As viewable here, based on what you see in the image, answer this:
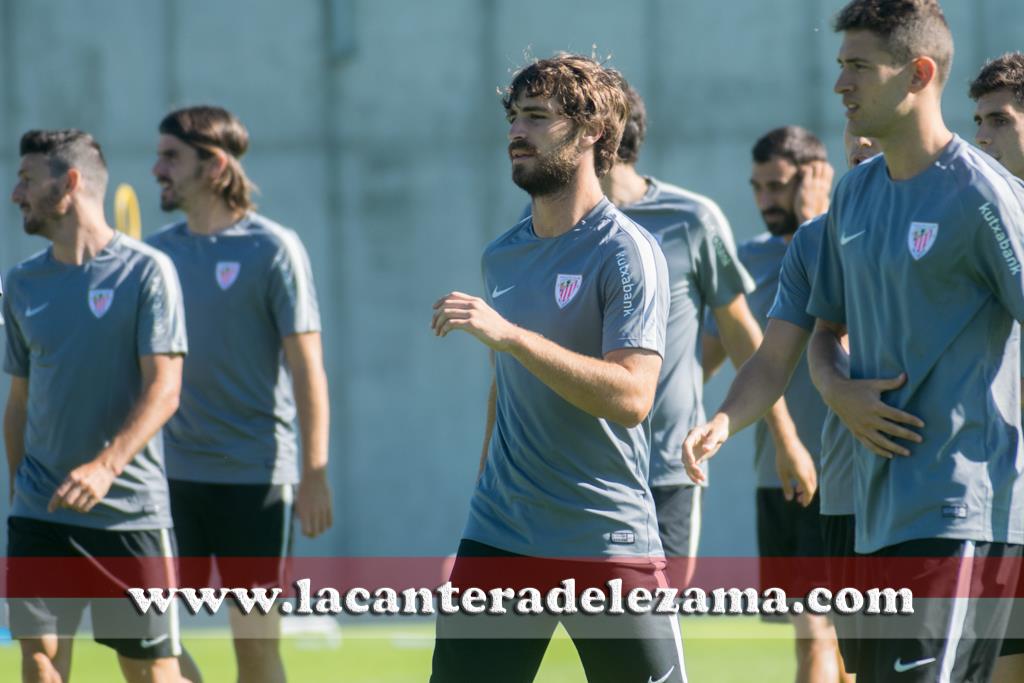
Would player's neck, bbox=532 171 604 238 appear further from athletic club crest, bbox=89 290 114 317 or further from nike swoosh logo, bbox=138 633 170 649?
nike swoosh logo, bbox=138 633 170 649

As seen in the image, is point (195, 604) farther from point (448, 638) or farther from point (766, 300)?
point (766, 300)

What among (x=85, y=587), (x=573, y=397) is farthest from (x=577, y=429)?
(x=85, y=587)

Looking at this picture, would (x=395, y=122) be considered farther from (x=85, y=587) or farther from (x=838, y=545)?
(x=838, y=545)

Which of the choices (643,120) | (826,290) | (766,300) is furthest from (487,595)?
(766,300)

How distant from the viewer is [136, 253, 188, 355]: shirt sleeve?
6.12 m

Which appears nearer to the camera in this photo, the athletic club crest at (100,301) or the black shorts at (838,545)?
the black shorts at (838,545)

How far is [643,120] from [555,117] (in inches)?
74.8

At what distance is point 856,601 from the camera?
4227mm

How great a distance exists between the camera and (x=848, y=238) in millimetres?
4289

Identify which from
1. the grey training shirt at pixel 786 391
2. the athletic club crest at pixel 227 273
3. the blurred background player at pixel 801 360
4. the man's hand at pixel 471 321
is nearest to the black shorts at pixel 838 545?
the blurred background player at pixel 801 360

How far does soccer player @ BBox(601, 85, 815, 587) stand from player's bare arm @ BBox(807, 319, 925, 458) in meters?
1.69

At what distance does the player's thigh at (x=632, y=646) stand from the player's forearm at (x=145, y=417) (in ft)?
7.54

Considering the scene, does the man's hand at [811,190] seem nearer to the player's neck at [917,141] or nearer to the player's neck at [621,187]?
the player's neck at [621,187]

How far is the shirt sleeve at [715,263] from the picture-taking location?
20.1 ft
